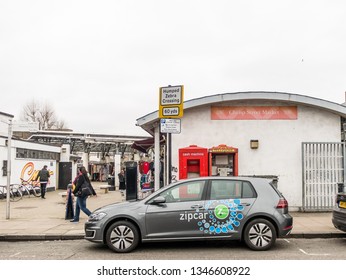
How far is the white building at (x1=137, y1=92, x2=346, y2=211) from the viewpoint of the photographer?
12.8 meters

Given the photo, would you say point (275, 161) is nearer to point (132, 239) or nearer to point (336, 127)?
point (336, 127)

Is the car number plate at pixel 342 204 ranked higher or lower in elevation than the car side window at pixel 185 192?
lower

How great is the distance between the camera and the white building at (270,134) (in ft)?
41.9

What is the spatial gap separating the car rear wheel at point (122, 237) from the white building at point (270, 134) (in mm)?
5243

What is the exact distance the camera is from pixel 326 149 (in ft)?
41.6

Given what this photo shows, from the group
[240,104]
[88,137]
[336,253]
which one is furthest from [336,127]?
[88,137]

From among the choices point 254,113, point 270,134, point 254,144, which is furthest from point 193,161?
point 270,134

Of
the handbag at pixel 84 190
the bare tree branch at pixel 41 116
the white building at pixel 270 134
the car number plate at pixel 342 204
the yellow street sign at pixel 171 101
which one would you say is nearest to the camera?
the car number plate at pixel 342 204

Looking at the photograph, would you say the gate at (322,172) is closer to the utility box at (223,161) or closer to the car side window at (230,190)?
the utility box at (223,161)

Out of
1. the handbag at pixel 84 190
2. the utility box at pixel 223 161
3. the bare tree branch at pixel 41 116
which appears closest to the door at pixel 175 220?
the handbag at pixel 84 190

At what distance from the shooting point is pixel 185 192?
316 inches

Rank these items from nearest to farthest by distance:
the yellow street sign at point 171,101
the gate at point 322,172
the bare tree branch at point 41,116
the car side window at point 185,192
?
the car side window at point 185,192
the yellow street sign at point 171,101
the gate at point 322,172
the bare tree branch at point 41,116

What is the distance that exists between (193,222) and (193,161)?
17.0ft

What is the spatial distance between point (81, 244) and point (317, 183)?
7738mm
